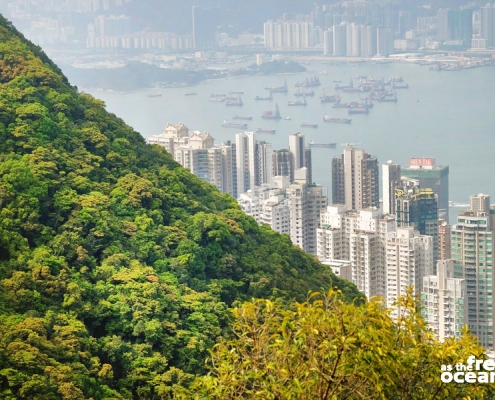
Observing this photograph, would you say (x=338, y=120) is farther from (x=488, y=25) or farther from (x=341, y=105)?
(x=488, y=25)

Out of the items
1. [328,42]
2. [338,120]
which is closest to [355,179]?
[338,120]

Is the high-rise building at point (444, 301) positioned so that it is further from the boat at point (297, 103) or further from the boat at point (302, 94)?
the boat at point (302, 94)

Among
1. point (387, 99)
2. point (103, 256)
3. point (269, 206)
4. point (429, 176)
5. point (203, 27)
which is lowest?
point (429, 176)

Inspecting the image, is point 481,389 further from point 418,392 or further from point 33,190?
point 33,190

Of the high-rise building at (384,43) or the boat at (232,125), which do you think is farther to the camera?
the high-rise building at (384,43)

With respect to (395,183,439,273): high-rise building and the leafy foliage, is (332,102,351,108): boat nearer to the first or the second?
(395,183,439,273): high-rise building

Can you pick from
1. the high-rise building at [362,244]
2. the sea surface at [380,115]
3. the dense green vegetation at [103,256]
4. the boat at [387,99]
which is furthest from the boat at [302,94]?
the dense green vegetation at [103,256]
